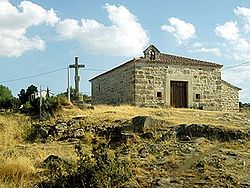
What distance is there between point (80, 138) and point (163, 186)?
8080mm

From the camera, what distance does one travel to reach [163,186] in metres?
8.27

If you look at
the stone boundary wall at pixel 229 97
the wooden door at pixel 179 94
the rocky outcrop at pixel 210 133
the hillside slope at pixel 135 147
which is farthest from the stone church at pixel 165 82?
the rocky outcrop at pixel 210 133

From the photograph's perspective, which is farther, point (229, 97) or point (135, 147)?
point (229, 97)

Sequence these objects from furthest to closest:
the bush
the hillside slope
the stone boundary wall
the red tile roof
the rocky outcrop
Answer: the stone boundary wall
the red tile roof
the rocky outcrop
the hillside slope
the bush

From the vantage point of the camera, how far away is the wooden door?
27.9 metres

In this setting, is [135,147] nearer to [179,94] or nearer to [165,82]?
[165,82]

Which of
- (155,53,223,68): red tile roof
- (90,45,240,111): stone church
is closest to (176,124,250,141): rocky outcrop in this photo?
(90,45,240,111): stone church

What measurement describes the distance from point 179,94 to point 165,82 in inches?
61.0

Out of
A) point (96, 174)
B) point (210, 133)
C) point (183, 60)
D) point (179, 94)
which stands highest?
point (183, 60)

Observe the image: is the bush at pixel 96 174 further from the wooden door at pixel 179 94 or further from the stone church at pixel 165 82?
the wooden door at pixel 179 94

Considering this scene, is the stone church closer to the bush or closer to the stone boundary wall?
the stone boundary wall

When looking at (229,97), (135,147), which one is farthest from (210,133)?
(229,97)

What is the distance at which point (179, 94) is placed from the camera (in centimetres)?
2823

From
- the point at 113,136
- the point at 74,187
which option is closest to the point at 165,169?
the point at 74,187
